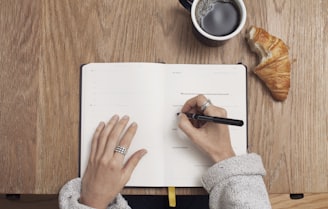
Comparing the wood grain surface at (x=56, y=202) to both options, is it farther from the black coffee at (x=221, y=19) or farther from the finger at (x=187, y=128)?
the black coffee at (x=221, y=19)

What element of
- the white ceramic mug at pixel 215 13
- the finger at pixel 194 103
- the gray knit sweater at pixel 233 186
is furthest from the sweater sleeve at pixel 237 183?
the white ceramic mug at pixel 215 13

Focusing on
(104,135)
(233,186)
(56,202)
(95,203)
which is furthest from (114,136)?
(56,202)

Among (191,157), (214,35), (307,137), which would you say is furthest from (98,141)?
(307,137)

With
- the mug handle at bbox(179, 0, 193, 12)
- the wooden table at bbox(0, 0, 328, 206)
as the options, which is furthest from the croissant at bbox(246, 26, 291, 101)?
the mug handle at bbox(179, 0, 193, 12)

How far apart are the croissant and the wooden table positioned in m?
0.02

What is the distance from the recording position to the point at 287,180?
73cm

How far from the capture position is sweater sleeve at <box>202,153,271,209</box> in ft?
2.20

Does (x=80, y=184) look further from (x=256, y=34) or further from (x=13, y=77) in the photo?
(x=256, y=34)

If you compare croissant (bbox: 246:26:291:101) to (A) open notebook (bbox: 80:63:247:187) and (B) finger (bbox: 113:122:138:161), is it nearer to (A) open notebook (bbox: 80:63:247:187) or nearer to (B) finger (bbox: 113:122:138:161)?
(A) open notebook (bbox: 80:63:247:187)

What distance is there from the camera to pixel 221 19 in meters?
0.68

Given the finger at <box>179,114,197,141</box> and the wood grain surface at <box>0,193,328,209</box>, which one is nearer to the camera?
the finger at <box>179,114,197,141</box>

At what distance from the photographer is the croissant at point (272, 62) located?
0.71m

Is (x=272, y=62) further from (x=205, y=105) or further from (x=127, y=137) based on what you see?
(x=127, y=137)

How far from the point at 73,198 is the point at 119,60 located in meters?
0.27
